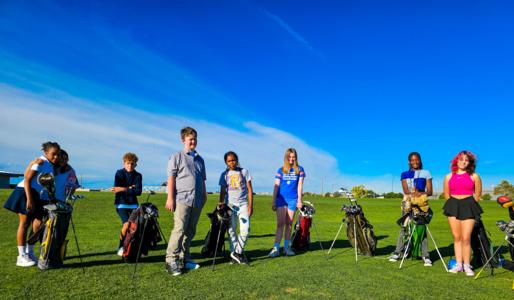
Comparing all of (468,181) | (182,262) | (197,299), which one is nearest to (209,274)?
(182,262)

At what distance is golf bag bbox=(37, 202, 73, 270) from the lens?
5879 mm

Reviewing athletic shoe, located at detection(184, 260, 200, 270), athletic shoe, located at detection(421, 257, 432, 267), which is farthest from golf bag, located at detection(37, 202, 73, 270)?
athletic shoe, located at detection(421, 257, 432, 267)

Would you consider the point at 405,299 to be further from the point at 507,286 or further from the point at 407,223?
the point at 407,223

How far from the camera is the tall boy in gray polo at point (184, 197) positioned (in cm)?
596

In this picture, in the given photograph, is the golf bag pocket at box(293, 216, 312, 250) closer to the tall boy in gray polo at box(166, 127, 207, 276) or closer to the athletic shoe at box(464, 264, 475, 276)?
the tall boy in gray polo at box(166, 127, 207, 276)

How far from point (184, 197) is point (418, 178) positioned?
15.4ft

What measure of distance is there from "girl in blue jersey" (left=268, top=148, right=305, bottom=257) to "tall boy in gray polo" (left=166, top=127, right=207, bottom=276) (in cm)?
211

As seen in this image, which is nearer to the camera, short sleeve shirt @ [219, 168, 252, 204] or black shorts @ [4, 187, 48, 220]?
black shorts @ [4, 187, 48, 220]

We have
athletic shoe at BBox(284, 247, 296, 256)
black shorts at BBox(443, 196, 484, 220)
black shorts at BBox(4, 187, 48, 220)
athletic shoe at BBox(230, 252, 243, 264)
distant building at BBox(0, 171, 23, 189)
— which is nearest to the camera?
black shorts at BBox(4, 187, 48, 220)

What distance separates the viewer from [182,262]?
611 centimetres

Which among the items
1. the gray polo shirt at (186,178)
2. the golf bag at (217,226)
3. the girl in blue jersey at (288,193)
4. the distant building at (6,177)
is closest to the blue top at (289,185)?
the girl in blue jersey at (288,193)

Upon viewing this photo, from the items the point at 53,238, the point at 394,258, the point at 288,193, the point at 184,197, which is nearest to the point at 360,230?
the point at 394,258

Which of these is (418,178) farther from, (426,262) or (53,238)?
(53,238)

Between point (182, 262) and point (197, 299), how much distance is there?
165 cm
